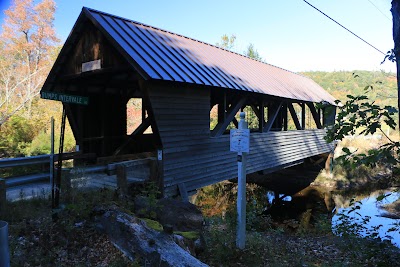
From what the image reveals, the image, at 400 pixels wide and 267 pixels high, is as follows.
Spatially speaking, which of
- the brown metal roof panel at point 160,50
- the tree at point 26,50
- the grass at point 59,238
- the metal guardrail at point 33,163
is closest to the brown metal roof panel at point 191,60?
the brown metal roof panel at point 160,50

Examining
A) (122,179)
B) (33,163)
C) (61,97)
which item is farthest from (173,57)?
(33,163)

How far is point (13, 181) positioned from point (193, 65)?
5.03 metres

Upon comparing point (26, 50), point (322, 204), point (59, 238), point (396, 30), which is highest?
point (26, 50)

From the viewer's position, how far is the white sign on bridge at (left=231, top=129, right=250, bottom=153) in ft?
17.3

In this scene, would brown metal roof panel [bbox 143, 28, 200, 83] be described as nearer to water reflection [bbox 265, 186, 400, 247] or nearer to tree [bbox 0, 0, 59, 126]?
water reflection [bbox 265, 186, 400, 247]

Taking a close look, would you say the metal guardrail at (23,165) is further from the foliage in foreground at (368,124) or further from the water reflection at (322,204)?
the water reflection at (322,204)

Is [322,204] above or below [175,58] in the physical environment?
below

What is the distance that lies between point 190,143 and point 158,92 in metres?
1.80

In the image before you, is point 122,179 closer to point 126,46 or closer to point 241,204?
point 241,204

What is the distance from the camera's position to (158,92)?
7.26 meters

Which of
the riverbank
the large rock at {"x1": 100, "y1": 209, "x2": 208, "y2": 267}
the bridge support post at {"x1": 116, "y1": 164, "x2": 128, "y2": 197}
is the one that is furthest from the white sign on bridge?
the bridge support post at {"x1": 116, "y1": 164, "x2": 128, "y2": 197}

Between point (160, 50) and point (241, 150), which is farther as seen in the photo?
point (160, 50)

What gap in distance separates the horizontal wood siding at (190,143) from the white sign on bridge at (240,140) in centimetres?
239

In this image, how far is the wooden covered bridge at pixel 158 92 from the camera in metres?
7.33
